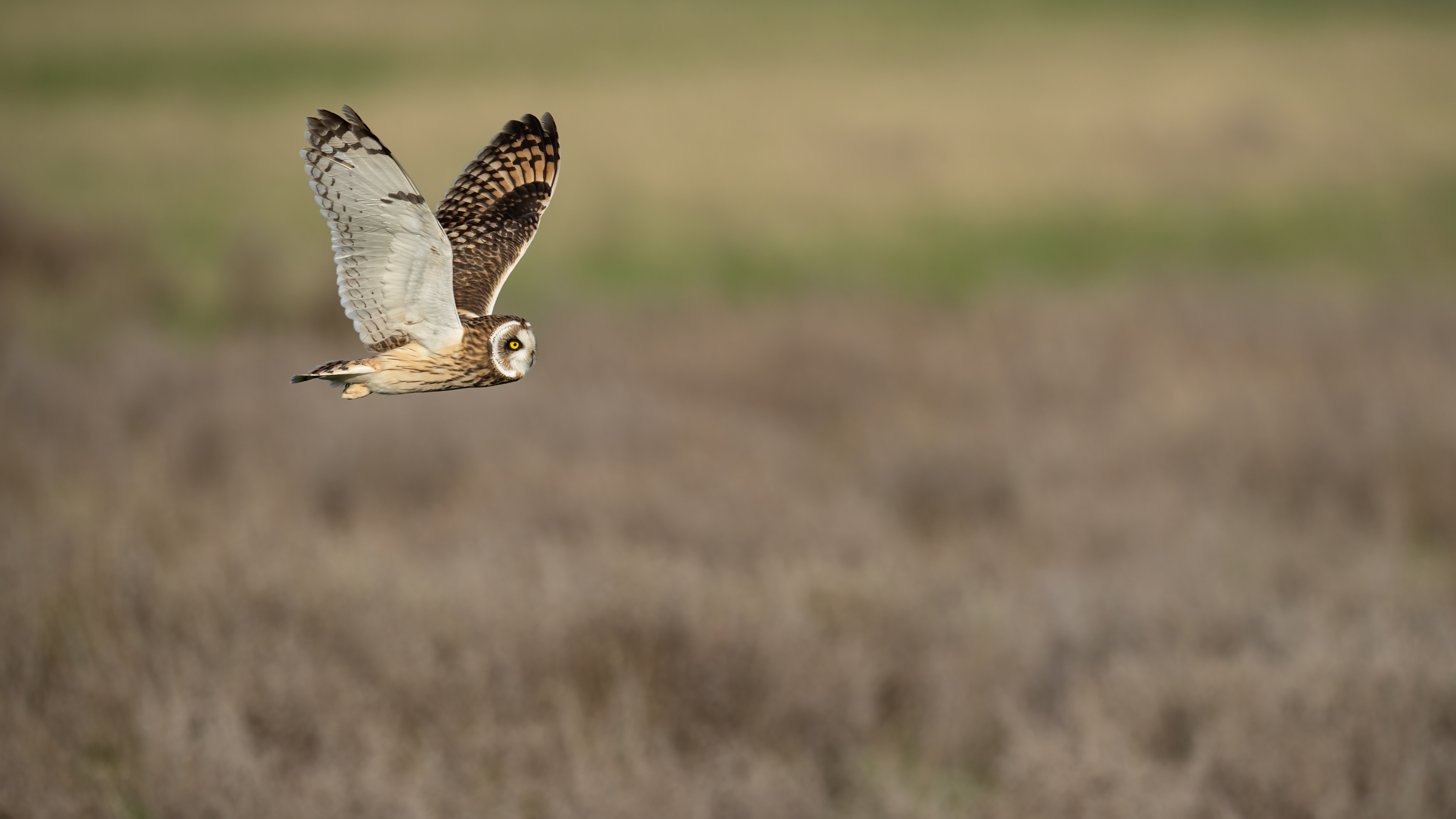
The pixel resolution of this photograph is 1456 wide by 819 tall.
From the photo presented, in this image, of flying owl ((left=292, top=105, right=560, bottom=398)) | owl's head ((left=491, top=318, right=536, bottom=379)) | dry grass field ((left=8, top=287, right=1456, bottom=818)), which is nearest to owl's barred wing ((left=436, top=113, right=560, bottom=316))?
flying owl ((left=292, top=105, right=560, bottom=398))

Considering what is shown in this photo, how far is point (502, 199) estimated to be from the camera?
878 millimetres

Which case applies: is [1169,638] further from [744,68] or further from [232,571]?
[232,571]

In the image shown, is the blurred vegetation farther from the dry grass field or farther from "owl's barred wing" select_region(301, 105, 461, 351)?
the dry grass field

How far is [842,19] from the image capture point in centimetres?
852

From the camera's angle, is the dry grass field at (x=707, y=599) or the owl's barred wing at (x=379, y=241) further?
the dry grass field at (x=707, y=599)

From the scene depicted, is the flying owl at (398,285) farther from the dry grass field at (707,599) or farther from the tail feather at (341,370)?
the dry grass field at (707,599)

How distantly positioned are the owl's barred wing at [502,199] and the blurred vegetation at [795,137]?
0.08ft

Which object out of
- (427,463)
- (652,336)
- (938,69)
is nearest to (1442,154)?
(938,69)

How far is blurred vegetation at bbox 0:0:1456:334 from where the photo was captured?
4.32 feet

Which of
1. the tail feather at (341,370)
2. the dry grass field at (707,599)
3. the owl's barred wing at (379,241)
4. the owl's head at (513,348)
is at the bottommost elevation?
the dry grass field at (707,599)

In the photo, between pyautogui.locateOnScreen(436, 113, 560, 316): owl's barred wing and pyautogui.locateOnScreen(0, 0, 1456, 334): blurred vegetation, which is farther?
pyautogui.locateOnScreen(0, 0, 1456, 334): blurred vegetation

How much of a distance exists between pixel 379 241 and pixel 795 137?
5.63m

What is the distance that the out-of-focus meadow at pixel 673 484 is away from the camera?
7.52 feet

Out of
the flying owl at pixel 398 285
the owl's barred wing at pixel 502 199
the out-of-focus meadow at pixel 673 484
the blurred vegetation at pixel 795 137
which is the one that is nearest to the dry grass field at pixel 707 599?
the out-of-focus meadow at pixel 673 484
